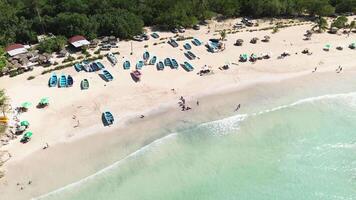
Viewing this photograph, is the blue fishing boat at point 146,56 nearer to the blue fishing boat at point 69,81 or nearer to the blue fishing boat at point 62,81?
the blue fishing boat at point 69,81

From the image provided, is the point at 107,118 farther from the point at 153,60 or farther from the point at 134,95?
the point at 153,60

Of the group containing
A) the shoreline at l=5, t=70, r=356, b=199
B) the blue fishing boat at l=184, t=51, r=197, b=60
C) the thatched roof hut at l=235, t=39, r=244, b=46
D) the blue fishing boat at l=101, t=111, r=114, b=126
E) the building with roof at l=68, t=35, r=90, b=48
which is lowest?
the shoreline at l=5, t=70, r=356, b=199

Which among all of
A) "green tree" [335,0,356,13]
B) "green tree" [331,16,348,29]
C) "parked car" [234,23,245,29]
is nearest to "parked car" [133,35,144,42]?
"parked car" [234,23,245,29]

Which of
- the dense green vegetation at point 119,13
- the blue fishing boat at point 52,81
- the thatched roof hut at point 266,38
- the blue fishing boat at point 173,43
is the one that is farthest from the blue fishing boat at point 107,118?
the thatched roof hut at point 266,38

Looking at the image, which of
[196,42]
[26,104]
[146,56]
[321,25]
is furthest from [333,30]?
[26,104]

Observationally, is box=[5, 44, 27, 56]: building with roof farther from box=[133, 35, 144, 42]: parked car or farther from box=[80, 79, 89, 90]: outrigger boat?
box=[133, 35, 144, 42]: parked car

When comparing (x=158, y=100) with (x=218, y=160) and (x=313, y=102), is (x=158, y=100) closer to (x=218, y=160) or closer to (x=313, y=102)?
(x=218, y=160)
